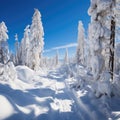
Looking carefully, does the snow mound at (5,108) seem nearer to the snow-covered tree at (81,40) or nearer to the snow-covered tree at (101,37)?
the snow-covered tree at (101,37)

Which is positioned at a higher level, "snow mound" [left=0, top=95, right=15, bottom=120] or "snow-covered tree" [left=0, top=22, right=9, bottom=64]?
"snow-covered tree" [left=0, top=22, right=9, bottom=64]

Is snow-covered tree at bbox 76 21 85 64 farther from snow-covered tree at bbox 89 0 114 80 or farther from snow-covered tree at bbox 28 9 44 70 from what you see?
snow-covered tree at bbox 89 0 114 80

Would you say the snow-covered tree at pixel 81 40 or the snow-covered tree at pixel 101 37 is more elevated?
the snow-covered tree at pixel 81 40

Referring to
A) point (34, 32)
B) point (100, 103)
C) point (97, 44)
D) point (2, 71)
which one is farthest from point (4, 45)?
point (100, 103)

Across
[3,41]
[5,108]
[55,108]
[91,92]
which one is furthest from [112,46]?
[3,41]

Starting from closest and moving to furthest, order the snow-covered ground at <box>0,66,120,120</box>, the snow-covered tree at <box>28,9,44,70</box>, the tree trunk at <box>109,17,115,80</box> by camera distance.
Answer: the snow-covered ground at <box>0,66,120,120</box>
the tree trunk at <box>109,17,115,80</box>
the snow-covered tree at <box>28,9,44,70</box>

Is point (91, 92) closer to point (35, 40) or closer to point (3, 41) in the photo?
point (35, 40)

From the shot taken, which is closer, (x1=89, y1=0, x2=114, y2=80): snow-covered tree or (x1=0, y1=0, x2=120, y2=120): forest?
(x1=0, y1=0, x2=120, y2=120): forest

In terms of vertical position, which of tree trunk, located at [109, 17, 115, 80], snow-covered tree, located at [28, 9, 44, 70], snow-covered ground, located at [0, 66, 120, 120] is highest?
snow-covered tree, located at [28, 9, 44, 70]

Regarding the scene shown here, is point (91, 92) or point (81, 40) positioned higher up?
point (81, 40)

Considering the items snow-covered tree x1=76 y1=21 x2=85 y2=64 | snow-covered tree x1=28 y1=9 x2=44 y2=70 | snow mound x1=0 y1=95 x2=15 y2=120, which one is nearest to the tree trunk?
snow mound x1=0 y1=95 x2=15 y2=120

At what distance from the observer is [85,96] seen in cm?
1509

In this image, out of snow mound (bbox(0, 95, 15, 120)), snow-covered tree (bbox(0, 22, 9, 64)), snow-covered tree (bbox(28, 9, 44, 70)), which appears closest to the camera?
snow mound (bbox(0, 95, 15, 120))

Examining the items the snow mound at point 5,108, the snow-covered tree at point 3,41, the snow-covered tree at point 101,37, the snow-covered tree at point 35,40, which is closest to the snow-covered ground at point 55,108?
the snow mound at point 5,108
